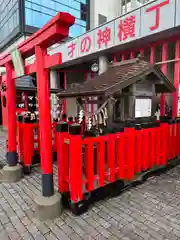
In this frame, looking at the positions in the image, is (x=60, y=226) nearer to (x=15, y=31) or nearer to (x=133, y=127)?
(x=133, y=127)

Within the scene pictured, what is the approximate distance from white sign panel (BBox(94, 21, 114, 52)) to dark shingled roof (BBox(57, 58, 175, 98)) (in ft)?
7.73

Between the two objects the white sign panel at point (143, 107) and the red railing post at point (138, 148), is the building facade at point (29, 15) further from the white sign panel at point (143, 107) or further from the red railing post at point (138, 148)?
the red railing post at point (138, 148)

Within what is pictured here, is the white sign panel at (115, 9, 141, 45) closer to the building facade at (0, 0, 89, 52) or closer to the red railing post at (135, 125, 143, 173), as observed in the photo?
the red railing post at (135, 125, 143, 173)

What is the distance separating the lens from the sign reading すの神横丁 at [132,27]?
4.50m

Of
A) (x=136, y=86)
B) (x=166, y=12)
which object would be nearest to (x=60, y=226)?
(x=136, y=86)

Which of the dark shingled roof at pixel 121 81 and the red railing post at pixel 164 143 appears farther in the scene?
the red railing post at pixel 164 143

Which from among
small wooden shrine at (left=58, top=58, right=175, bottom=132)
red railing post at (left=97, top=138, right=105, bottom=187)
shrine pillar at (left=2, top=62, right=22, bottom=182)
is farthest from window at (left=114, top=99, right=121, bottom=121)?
shrine pillar at (left=2, top=62, right=22, bottom=182)

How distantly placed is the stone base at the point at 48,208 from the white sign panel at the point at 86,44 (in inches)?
225

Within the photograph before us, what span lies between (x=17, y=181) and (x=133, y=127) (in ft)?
8.96

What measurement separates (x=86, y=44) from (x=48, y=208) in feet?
20.4

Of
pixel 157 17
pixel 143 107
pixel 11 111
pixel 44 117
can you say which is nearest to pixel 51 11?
pixel 157 17

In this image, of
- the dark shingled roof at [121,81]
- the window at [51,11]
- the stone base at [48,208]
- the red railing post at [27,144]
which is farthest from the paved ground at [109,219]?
the window at [51,11]

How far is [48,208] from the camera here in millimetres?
2562

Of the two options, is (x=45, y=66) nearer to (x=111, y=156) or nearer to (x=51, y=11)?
(x=111, y=156)
